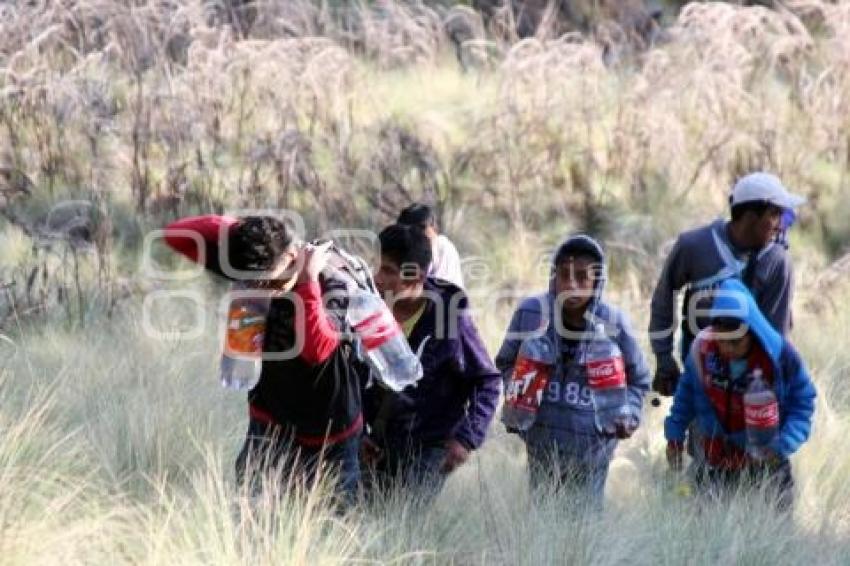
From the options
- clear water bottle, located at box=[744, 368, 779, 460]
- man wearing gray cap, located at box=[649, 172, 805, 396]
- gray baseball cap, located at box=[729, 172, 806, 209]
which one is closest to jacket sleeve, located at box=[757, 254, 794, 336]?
man wearing gray cap, located at box=[649, 172, 805, 396]

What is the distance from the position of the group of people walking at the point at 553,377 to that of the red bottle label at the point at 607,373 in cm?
2

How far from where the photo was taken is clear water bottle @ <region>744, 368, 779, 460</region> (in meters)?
5.16

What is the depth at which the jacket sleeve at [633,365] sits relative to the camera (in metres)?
5.20

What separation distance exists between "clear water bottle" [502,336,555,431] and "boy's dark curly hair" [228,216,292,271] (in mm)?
1424

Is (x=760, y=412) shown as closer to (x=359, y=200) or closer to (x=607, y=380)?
(x=607, y=380)

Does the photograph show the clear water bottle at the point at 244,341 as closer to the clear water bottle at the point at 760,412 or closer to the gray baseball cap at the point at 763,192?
the clear water bottle at the point at 760,412

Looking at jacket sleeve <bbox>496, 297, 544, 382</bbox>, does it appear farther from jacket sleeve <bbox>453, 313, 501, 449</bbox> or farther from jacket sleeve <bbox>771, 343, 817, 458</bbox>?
jacket sleeve <bbox>771, 343, 817, 458</bbox>

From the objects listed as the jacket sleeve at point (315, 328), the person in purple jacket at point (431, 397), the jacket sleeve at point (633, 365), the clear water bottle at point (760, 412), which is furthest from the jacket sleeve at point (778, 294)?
the jacket sleeve at point (315, 328)

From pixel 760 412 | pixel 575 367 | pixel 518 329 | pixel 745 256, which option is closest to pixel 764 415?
pixel 760 412

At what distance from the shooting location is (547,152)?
11.5 m

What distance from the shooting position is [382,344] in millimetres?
4176

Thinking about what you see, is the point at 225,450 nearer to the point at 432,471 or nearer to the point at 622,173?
the point at 432,471

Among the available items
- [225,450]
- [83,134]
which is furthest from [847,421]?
[83,134]

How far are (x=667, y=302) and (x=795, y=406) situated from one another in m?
0.92
